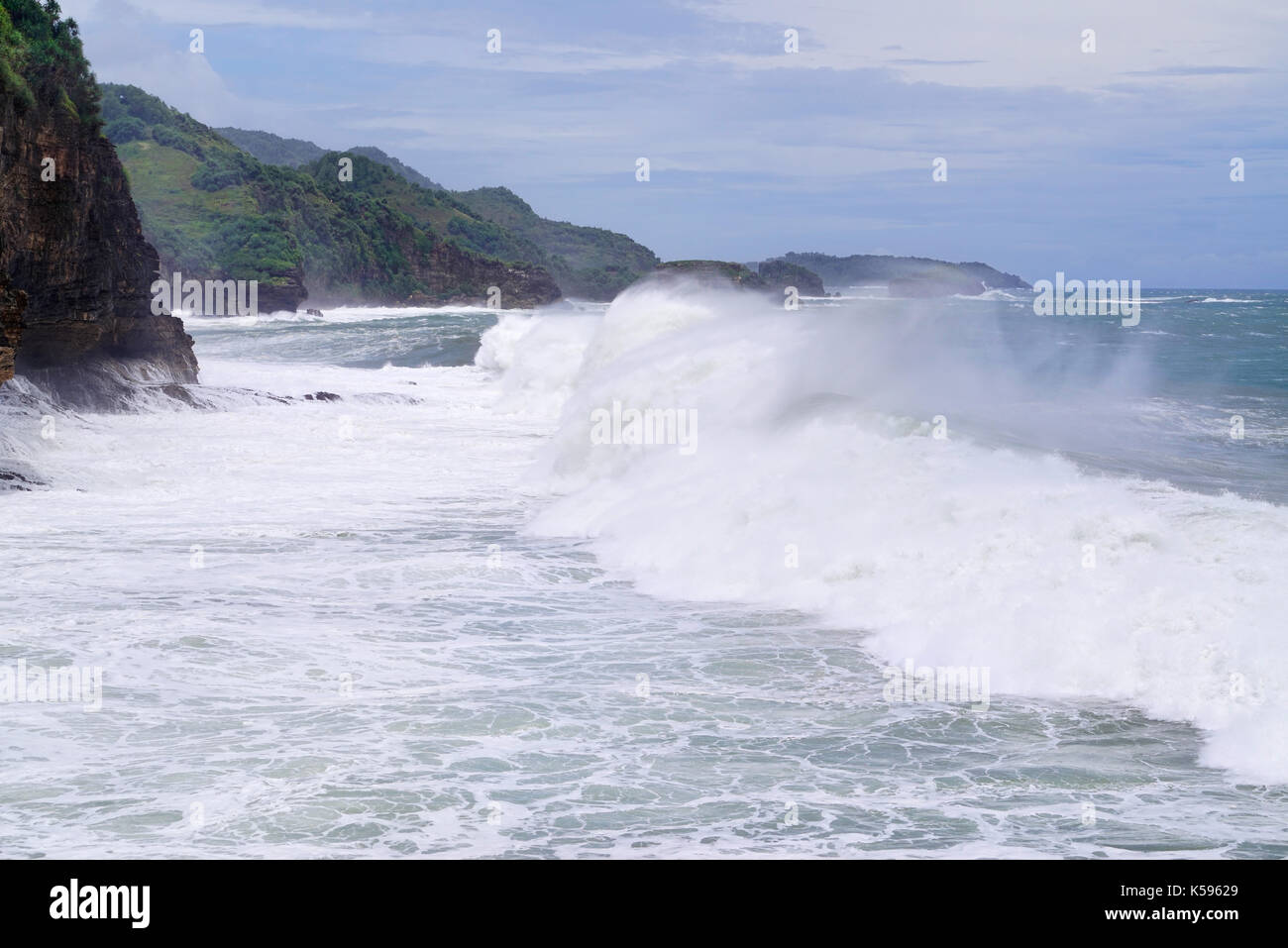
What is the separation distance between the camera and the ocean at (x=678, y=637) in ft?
20.0

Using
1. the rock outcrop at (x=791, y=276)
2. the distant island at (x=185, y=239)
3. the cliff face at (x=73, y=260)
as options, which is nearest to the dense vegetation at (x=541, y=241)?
the distant island at (x=185, y=239)

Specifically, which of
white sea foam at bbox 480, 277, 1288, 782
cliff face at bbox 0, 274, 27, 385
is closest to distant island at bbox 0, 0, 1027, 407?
cliff face at bbox 0, 274, 27, 385

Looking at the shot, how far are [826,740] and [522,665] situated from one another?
2.27 metres

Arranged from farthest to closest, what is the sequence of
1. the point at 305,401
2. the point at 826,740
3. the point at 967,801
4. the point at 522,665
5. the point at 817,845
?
1. the point at 305,401
2. the point at 522,665
3. the point at 826,740
4. the point at 967,801
5. the point at 817,845

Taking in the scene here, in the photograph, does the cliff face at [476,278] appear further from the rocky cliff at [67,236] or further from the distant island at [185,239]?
the rocky cliff at [67,236]

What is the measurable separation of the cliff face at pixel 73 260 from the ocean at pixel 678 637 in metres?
2.17

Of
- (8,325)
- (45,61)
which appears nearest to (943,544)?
(8,325)

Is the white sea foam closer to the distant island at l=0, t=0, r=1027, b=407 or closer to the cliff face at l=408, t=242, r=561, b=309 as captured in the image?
the distant island at l=0, t=0, r=1027, b=407

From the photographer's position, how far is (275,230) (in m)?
84.5

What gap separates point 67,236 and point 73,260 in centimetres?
46

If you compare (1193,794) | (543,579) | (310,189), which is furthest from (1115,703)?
(310,189)

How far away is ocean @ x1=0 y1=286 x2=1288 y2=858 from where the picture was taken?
6.11m

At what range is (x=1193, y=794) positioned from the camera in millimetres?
6398
